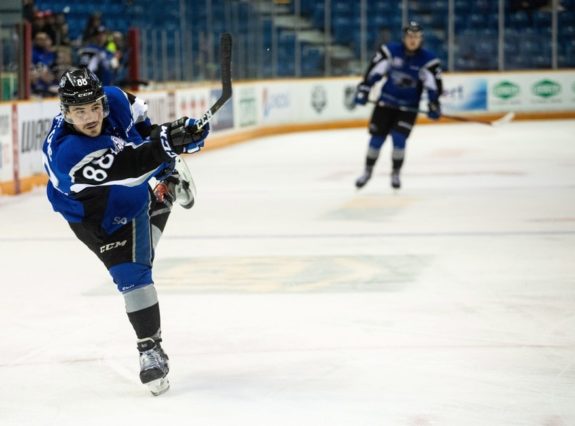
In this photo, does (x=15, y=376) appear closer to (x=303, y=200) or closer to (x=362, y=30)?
(x=303, y=200)

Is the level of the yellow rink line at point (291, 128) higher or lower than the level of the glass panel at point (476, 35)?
lower

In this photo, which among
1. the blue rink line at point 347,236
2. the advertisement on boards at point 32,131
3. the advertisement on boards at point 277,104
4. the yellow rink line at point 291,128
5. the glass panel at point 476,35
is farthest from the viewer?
the glass panel at point 476,35

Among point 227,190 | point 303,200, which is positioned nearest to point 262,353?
point 303,200

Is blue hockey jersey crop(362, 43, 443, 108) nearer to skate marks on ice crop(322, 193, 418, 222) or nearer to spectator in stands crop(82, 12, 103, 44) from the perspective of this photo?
skate marks on ice crop(322, 193, 418, 222)

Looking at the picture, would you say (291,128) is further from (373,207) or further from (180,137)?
(180,137)

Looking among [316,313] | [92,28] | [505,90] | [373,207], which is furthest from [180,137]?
[505,90]

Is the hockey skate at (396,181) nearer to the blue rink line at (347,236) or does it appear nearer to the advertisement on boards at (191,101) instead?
the blue rink line at (347,236)

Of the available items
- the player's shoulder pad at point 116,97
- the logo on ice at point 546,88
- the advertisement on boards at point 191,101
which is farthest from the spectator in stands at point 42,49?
the logo on ice at point 546,88

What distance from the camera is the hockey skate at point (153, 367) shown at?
3854 mm

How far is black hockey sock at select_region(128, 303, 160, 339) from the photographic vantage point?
393 centimetres

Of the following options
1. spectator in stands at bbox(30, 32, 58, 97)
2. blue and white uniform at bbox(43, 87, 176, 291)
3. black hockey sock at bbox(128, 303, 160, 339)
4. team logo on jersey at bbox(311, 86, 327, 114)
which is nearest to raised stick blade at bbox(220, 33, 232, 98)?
blue and white uniform at bbox(43, 87, 176, 291)

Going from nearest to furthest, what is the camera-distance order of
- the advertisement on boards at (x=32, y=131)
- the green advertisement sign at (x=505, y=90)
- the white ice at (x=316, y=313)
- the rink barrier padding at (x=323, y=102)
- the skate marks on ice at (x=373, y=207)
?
the white ice at (x=316, y=313) → the skate marks on ice at (x=373, y=207) → the advertisement on boards at (x=32, y=131) → the rink barrier padding at (x=323, y=102) → the green advertisement sign at (x=505, y=90)

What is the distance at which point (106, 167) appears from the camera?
3604 millimetres

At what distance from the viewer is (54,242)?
7.54 metres
